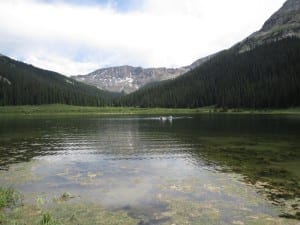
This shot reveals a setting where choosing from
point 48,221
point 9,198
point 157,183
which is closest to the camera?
point 48,221

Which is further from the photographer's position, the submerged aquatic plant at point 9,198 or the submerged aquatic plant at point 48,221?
the submerged aquatic plant at point 9,198

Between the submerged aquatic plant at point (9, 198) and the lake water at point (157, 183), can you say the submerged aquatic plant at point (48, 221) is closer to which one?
the lake water at point (157, 183)

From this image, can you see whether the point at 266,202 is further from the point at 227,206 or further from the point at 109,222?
the point at 109,222

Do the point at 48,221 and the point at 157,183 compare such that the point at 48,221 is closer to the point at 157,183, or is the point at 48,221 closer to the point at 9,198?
the point at 9,198

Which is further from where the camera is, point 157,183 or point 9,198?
point 157,183

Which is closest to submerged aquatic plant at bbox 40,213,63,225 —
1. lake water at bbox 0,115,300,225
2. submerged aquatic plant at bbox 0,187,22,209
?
lake water at bbox 0,115,300,225

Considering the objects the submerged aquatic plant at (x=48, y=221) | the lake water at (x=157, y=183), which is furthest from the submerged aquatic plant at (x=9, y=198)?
the submerged aquatic plant at (x=48, y=221)

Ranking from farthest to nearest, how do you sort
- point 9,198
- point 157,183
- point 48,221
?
point 157,183 → point 9,198 → point 48,221

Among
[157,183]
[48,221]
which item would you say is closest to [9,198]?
[48,221]

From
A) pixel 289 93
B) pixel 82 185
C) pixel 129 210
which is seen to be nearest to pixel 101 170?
pixel 82 185

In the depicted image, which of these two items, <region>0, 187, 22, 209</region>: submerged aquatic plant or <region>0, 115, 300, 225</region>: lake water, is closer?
<region>0, 115, 300, 225</region>: lake water

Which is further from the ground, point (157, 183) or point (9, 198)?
point (9, 198)

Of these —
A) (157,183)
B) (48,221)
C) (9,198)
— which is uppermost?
(9,198)

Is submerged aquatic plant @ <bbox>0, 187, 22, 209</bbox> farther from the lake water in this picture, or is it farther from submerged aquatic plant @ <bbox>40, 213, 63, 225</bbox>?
submerged aquatic plant @ <bbox>40, 213, 63, 225</bbox>
